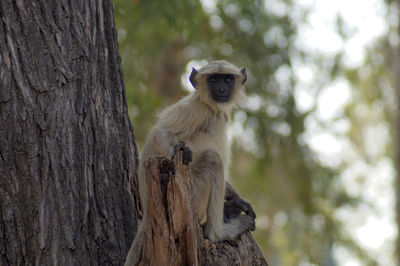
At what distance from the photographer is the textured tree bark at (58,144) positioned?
15.1ft

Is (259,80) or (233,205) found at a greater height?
(259,80)

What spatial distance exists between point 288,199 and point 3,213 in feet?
45.5

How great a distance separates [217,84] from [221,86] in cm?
6

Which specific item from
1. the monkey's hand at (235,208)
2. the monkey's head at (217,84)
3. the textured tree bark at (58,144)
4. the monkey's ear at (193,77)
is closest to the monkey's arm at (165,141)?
the textured tree bark at (58,144)

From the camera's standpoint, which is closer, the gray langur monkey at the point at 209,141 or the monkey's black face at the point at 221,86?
the gray langur monkey at the point at 209,141

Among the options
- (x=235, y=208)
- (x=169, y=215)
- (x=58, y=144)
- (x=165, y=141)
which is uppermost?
(x=165, y=141)

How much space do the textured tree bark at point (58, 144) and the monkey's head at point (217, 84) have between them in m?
1.76

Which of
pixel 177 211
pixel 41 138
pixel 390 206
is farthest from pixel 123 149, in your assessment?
pixel 390 206

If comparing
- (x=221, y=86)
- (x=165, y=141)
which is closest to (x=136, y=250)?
(x=165, y=141)

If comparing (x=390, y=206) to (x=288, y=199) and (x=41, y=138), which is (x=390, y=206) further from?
(x=41, y=138)

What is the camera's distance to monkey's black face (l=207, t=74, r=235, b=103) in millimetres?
6805

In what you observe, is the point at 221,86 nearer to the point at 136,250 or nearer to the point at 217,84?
the point at 217,84

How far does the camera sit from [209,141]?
6.56 metres

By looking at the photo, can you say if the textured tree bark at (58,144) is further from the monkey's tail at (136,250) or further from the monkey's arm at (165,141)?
the monkey's arm at (165,141)
